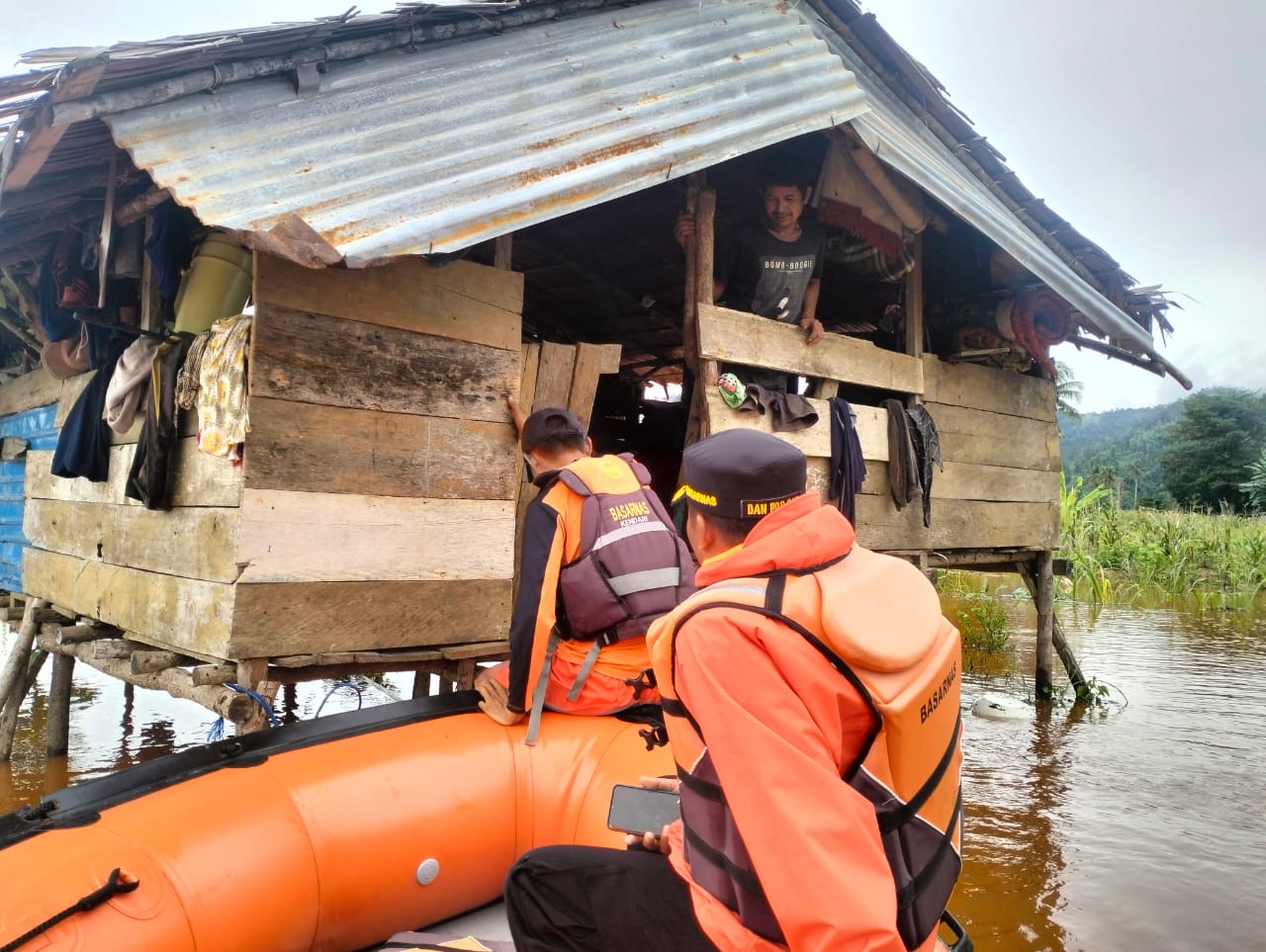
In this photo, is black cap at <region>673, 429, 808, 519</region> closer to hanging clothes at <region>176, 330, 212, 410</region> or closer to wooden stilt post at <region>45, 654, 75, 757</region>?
hanging clothes at <region>176, 330, 212, 410</region>

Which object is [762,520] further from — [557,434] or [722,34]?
[722,34]

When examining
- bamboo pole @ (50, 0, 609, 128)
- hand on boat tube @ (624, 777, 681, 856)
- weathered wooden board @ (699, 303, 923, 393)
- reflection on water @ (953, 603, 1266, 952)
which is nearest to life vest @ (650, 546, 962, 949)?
hand on boat tube @ (624, 777, 681, 856)

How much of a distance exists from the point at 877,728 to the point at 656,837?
774 mm

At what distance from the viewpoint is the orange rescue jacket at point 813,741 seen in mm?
1410

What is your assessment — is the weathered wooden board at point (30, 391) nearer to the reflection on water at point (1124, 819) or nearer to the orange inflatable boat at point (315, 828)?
the orange inflatable boat at point (315, 828)

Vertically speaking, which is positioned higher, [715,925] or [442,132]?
[442,132]

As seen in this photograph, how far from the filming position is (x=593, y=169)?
3590 mm

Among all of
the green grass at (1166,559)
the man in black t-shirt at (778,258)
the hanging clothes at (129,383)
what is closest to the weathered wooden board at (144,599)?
the hanging clothes at (129,383)

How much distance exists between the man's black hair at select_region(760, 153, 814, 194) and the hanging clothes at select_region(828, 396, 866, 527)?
4.67 ft

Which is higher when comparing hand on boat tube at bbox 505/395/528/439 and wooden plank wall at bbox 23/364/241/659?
hand on boat tube at bbox 505/395/528/439

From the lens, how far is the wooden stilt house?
315 cm

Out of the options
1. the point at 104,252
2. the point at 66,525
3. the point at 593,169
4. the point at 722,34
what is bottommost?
the point at 66,525

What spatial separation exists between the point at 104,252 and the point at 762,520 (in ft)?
11.3

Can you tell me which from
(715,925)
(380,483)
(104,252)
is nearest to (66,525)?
(104,252)
